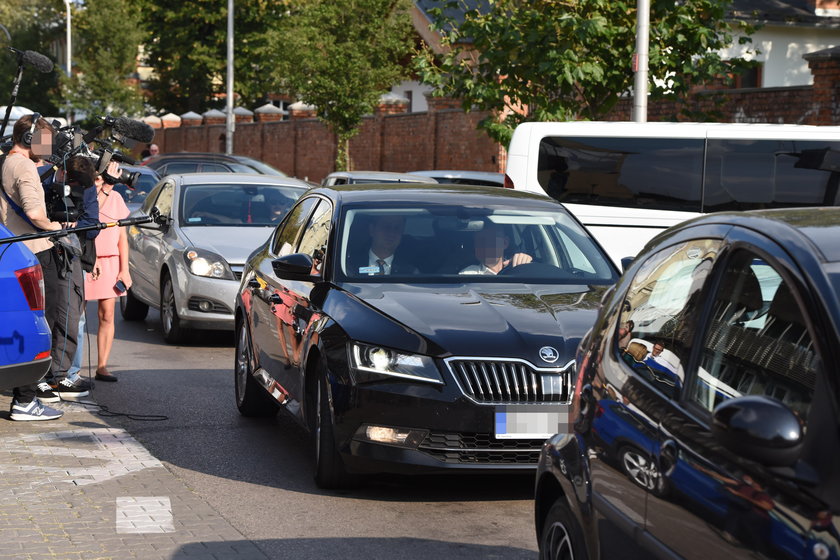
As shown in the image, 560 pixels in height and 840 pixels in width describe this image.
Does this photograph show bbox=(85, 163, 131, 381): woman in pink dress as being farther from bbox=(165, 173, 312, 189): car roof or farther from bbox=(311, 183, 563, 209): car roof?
bbox=(165, 173, 312, 189): car roof

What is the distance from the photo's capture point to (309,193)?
934 cm

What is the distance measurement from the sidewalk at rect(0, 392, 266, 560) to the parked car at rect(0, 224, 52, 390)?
1.42ft

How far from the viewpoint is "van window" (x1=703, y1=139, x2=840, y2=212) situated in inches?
545

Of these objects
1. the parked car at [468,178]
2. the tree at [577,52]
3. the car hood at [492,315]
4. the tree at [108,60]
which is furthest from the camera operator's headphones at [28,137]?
the tree at [108,60]

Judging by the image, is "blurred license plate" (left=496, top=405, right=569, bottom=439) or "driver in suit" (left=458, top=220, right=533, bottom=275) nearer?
"blurred license plate" (left=496, top=405, right=569, bottom=439)

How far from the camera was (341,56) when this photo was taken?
35.1 meters

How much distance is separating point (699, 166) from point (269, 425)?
6426 millimetres

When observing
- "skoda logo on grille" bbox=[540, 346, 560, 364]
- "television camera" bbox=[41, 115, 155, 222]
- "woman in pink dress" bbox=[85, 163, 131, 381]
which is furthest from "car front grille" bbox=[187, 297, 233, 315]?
"skoda logo on grille" bbox=[540, 346, 560, 364]

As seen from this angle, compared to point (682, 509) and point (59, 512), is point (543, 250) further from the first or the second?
point (682, 509)

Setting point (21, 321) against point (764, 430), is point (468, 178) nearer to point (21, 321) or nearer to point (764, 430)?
point (21, 321)

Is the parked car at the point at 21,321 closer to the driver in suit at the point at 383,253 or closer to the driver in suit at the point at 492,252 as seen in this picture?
the driver in suit at the point at 383,253

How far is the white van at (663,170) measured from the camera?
1387 cm

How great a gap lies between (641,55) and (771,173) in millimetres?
5102

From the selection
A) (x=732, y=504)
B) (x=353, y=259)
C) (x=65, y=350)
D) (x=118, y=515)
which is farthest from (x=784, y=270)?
(x=65, y=350)
